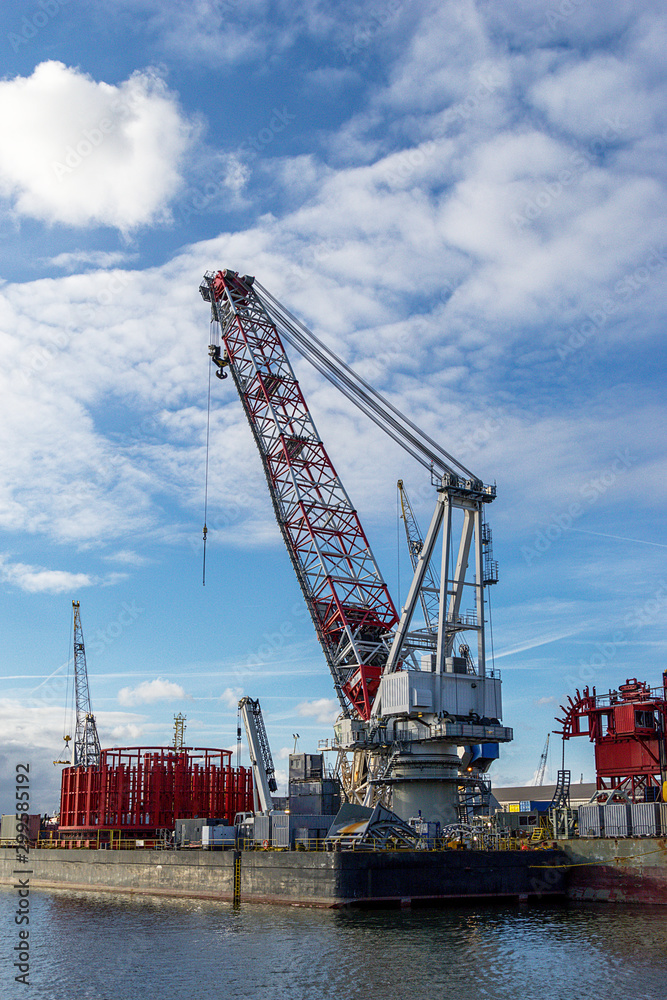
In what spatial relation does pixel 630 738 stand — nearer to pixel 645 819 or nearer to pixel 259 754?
pixel 645 819

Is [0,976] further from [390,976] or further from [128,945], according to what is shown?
[390,976]

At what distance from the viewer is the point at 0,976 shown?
35.2m

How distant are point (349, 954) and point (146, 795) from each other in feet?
148

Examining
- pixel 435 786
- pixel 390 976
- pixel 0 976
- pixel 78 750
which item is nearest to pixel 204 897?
pixel 435 786

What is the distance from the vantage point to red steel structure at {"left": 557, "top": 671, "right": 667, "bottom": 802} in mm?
57562

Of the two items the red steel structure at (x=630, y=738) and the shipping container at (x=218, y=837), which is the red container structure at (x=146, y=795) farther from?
the red steel structure at (x=630, y=738)

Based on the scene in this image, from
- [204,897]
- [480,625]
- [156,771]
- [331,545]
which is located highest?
[331,545]

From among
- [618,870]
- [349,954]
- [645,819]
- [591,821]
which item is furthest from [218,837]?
[645,819]

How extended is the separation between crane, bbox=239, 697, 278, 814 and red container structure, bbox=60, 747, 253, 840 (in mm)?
7457

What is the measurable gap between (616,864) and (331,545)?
3199 cm

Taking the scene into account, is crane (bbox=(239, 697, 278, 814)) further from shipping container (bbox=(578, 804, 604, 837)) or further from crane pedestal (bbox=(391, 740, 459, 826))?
shipping container (bbox=(578, 804, 604, 837))

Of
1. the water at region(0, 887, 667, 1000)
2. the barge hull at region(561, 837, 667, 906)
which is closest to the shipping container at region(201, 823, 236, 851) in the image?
the water at region(0, 887, 667, 1000)

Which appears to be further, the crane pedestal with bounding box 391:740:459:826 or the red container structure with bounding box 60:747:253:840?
the red container structure with bounding box 60:747:253:840

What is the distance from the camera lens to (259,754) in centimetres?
7225
